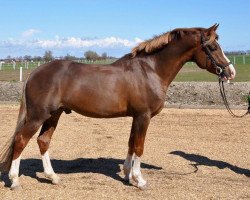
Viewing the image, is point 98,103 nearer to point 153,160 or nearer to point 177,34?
point 177,34

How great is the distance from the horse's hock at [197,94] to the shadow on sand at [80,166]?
662 centimetres

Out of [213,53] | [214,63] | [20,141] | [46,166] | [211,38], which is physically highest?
[211,38]

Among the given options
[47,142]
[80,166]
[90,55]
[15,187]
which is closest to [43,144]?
[47,142]

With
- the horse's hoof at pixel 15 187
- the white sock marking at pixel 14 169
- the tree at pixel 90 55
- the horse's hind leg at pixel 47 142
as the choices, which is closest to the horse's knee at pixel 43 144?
the horse's hind leg at pixel 47 142

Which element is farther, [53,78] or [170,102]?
[170,102]

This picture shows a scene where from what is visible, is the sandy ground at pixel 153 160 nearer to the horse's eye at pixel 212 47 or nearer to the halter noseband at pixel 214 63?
the halter noseband at pixel 214 63

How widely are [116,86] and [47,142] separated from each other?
1.50m

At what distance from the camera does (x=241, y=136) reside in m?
9.41

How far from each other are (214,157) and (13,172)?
398cm

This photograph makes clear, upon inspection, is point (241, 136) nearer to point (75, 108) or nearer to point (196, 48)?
point (196, 48)

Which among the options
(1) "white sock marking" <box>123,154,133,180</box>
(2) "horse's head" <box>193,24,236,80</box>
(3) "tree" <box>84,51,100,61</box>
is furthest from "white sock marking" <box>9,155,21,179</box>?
(3) "tree" <box>84,51,100,61</box>

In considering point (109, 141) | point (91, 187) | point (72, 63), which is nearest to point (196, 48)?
point (72, 63)

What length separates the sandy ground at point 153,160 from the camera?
5.82m

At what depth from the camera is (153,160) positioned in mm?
7676
